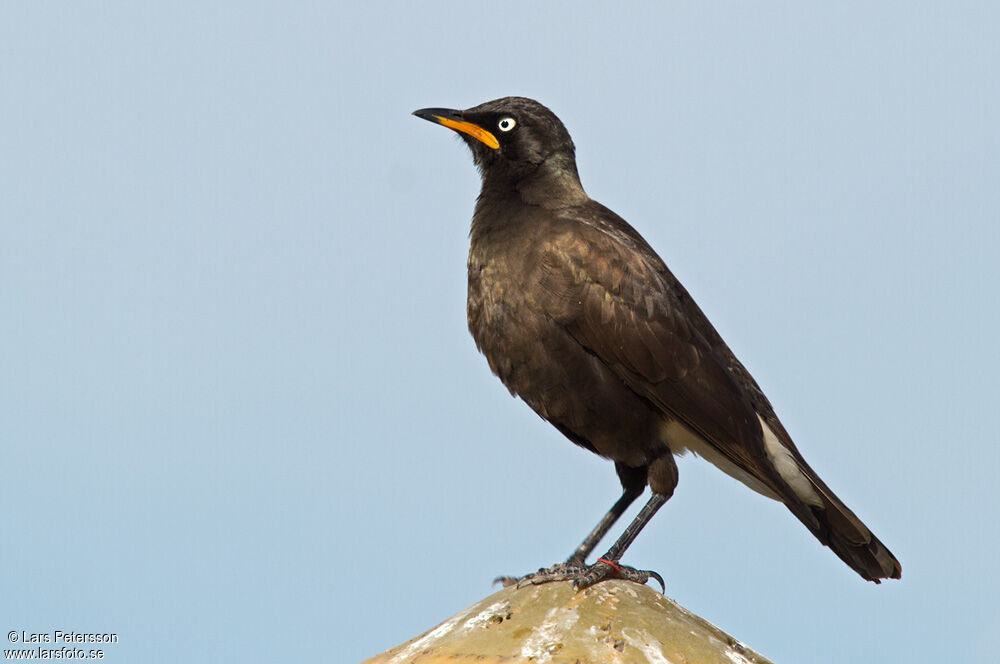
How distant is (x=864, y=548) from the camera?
7.95m

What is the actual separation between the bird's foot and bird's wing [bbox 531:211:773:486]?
1.09 m

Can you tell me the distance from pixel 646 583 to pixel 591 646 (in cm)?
115

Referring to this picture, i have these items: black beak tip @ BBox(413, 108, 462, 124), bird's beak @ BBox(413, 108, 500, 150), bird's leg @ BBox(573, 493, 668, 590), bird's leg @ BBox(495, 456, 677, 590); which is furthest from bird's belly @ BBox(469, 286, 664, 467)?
black beak tip @ BBox(413, 108, 462, 124)

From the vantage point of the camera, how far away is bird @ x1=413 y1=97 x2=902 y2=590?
24.9ft

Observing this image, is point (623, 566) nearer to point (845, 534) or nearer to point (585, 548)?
point (585, 548)

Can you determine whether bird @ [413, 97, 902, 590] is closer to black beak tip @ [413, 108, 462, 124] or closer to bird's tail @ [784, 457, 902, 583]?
bird's tail @ [784, 457, 902, 583]

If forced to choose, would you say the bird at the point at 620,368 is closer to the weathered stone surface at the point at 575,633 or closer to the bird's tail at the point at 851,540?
the bird's tail at the point at 851,540

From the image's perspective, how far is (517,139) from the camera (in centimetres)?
864

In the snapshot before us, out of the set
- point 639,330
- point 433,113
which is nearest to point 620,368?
point 639,330

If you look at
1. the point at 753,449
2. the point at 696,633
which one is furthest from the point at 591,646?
the point at 753,449

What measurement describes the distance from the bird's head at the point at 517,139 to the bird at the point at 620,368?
1.03ft

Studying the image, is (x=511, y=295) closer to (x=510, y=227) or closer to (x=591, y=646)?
(x=510, y=227)

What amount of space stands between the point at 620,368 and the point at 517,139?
2124mm

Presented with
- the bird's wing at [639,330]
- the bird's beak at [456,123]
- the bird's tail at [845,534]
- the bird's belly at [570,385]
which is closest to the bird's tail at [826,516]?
the bird's tail at [845,534]
